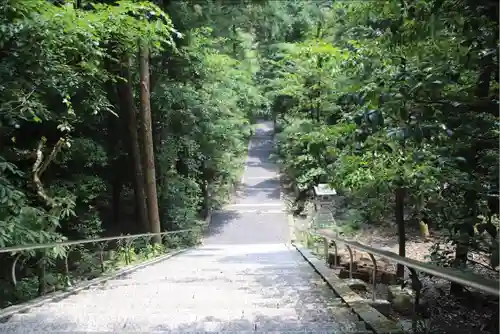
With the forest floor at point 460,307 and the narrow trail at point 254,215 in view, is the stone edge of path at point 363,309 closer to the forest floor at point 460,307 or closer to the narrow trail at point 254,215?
the forest floor at point 460,307

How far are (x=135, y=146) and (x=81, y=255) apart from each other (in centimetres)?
393

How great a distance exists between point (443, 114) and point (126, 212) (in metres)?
17.5

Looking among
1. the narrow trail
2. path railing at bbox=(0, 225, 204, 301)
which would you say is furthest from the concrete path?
the narrow trail

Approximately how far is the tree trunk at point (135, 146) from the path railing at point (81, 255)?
1.10 meters

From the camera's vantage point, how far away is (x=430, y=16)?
2.50m

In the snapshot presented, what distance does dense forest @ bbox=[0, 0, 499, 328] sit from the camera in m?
2.63

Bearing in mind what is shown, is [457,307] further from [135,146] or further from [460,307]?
[135,146]

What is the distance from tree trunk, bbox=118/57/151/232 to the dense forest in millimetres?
44

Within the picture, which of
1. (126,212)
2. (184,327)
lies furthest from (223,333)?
(126,212)

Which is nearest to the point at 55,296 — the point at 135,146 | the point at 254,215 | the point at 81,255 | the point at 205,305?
the point at 205,305

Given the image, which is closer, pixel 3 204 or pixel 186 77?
pixel 3 204

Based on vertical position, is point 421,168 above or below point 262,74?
below

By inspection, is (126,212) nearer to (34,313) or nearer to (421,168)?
(34,313)

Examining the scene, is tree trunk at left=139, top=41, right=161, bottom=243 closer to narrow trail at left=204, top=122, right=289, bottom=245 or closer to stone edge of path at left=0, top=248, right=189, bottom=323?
stone edge of path at left=0, top=248, right=189, bottom=323
